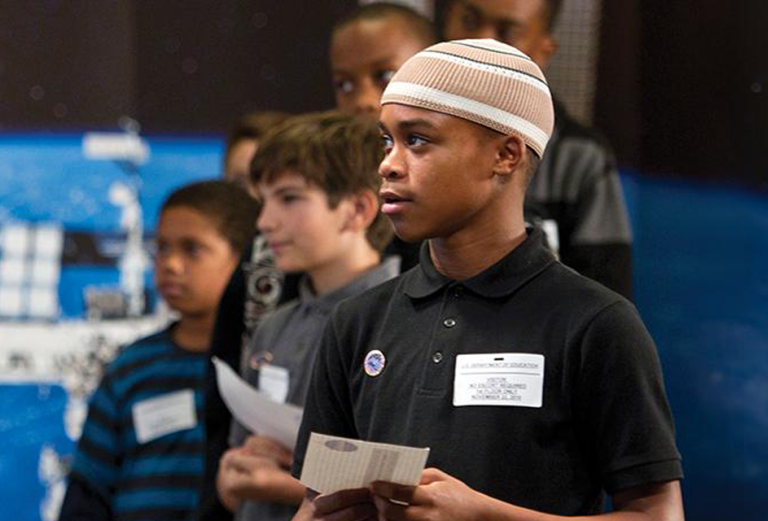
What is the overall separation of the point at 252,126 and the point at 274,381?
6.25 ft

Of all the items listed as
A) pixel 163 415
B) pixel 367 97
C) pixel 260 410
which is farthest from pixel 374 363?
pixel 163 415

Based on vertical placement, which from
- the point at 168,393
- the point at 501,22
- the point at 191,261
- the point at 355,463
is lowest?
the point at 168,393

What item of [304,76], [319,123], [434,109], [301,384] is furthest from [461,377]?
[304,76]

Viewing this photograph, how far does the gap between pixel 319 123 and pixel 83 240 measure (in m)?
2.21

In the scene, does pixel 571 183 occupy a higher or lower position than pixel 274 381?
higher

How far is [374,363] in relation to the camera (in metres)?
2.01

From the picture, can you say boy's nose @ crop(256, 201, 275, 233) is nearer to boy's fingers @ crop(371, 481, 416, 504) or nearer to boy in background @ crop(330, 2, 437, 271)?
boy in background @ crop(330, 2, 437, 271)

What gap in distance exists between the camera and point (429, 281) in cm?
203

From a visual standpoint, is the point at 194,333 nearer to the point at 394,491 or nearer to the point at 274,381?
the point at 274,381

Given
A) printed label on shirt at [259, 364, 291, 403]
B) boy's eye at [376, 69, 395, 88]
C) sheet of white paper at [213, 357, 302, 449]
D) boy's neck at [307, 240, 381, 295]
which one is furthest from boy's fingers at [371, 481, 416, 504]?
boy's eye at [376, 69, 395, 88]

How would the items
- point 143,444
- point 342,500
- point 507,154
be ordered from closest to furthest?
1. point 342,500
2. point 507,154
3. point 143,444

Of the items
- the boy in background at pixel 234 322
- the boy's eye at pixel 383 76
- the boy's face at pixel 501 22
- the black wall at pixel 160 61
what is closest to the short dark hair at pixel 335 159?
the boy in background at pixel 234 322

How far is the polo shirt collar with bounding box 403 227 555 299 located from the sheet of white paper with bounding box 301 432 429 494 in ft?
1.06

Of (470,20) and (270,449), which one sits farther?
(470,20)
